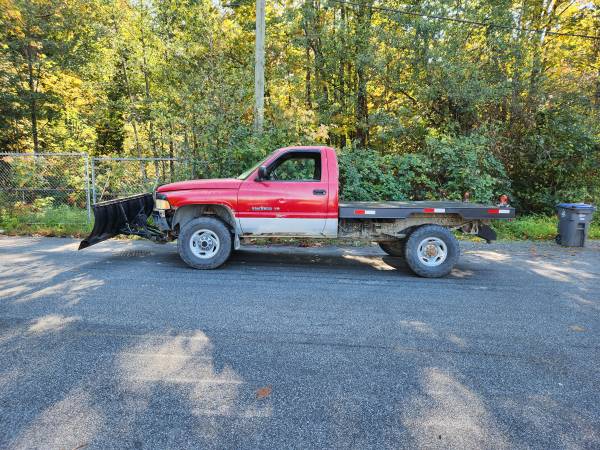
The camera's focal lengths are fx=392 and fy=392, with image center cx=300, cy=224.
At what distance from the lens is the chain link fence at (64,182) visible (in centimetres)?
1055

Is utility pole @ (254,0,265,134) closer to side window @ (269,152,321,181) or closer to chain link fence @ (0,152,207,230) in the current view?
chain link fence @ (0,152,207,230)

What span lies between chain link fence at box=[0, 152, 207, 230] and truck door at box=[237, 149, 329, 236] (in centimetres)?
450

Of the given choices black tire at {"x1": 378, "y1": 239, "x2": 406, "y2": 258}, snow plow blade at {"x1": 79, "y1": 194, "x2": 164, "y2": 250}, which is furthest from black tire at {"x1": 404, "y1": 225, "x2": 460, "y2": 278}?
snow plow blade at {"x1": 79, "y1": 194, "x2": 164, "y2": 250}

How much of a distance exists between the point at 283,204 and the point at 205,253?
158cm

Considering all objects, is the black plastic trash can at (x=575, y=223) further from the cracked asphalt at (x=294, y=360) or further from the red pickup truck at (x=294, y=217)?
the red pickup truck at (x=294, y=217)

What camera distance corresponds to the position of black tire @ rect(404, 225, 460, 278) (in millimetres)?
6398

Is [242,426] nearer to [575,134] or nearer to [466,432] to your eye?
[466,432]

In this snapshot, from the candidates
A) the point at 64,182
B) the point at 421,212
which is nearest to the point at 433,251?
the point at 421,212

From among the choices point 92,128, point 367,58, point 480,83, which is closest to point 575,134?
point 480,83

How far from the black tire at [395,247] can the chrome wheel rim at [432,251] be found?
48 cm

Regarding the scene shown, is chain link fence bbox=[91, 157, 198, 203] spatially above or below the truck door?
above

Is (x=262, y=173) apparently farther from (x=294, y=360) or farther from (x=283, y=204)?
(x=294, y=360)

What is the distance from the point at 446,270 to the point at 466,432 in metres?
4.16

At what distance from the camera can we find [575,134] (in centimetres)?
1186
